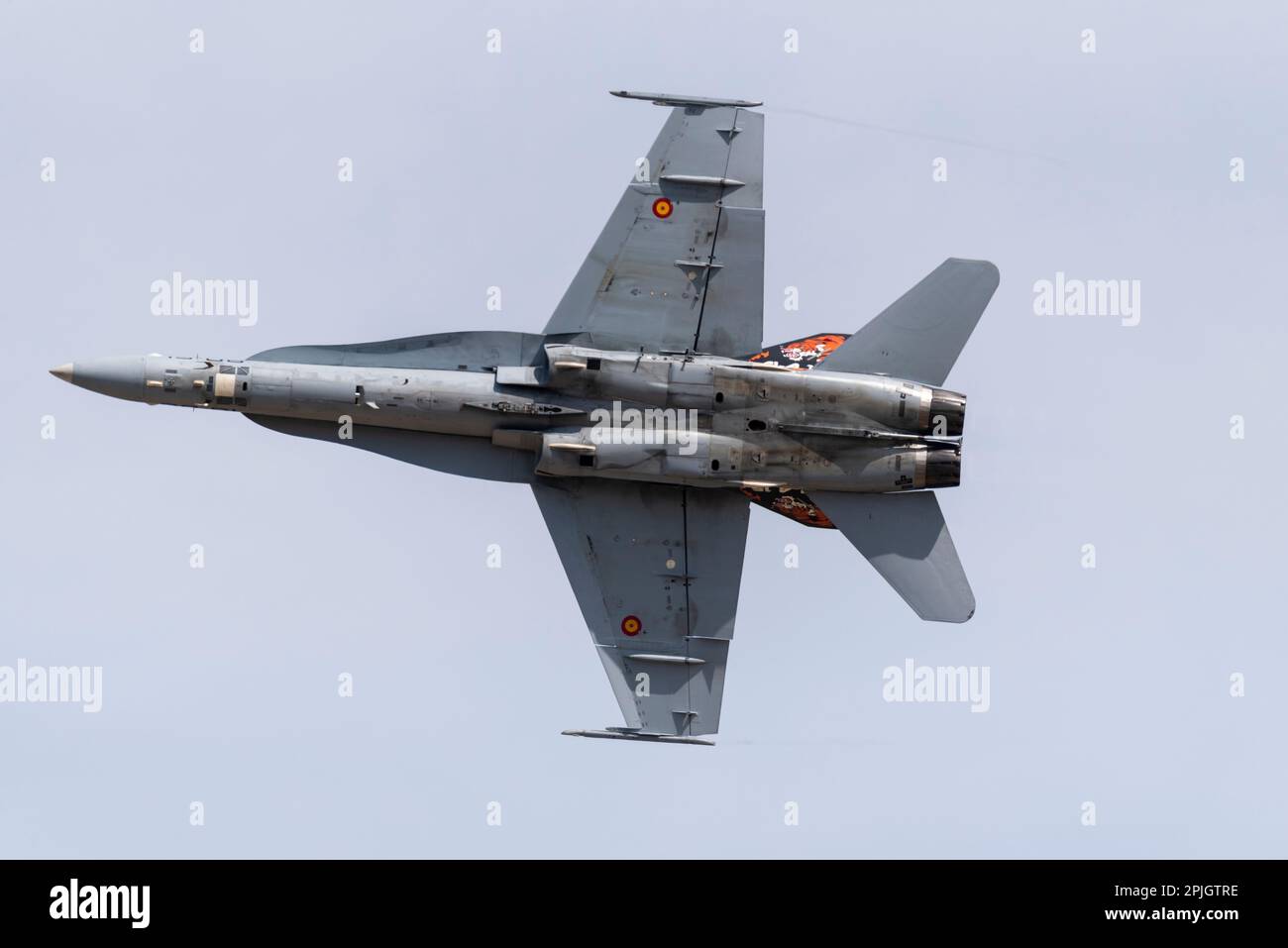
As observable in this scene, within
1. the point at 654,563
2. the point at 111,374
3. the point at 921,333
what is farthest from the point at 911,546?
the point at 111,374

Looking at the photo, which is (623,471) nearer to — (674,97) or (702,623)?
→ (702,623)

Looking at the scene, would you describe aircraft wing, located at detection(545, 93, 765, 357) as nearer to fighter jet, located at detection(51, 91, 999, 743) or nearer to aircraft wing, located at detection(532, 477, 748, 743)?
fighter jet, located at detection(51, 91, 999, 743)

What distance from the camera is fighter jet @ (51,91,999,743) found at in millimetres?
32219

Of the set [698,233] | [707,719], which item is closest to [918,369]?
[698,233]

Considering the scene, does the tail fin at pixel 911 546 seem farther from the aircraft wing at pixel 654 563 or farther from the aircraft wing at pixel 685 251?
the aircraft wing at pixel 685 251

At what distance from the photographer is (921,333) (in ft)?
108

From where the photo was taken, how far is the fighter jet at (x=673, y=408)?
106 feet

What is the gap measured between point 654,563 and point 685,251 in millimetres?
4677

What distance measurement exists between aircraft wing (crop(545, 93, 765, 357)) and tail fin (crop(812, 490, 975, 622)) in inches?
119

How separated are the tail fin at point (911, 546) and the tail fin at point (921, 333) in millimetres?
1907

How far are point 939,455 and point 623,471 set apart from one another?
15.2 ft

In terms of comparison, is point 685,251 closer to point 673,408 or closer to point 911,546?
point 673,408

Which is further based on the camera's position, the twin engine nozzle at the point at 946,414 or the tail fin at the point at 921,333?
the tail fin at the point at 921,333

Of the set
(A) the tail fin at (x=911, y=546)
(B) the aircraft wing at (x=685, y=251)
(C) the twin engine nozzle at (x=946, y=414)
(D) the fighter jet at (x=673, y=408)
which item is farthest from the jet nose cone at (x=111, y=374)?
(C) the twin engine nozzle at (x=946, y=414)
